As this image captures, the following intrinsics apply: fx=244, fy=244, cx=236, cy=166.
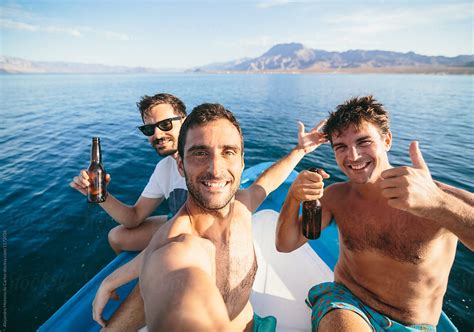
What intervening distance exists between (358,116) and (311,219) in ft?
3.92

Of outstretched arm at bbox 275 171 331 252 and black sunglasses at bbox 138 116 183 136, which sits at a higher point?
black sunglasses at bbox 138 116 183 136

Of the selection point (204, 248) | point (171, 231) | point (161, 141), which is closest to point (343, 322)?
point (204, 248)

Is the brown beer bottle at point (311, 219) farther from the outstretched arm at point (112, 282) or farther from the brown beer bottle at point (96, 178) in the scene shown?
the brown beer bottle at point (96, 178)

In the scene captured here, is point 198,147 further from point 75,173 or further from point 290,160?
point 75,173

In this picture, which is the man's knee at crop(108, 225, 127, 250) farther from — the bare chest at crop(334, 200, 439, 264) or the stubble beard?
the bare chest at crop(334, 200, 439, 264)

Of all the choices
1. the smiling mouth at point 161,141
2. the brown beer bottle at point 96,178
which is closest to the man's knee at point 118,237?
the brown beer bottle at point 96,178

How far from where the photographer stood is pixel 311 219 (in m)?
2.61

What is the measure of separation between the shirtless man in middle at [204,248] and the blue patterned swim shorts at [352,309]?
693 millimetres

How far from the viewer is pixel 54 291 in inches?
173

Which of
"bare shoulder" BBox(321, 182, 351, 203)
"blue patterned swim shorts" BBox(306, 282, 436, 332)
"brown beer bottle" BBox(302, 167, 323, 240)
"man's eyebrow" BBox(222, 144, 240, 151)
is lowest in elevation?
"blue patterned swim shorts" BBox(306, 282, 436, 332)

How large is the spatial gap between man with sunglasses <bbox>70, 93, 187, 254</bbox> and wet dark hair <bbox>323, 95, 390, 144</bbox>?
6.94 feet

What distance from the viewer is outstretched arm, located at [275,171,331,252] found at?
2.14m

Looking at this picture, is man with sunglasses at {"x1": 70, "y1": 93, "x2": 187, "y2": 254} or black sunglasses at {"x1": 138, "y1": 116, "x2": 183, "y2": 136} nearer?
man with sunglasses at {"x1": 70, "y1": 93, "x2": 187, "y2": 254}

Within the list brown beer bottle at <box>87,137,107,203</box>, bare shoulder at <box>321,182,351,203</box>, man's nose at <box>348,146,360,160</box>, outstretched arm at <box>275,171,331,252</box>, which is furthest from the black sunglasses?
man's nose at <box>348,146,360,160</box>
